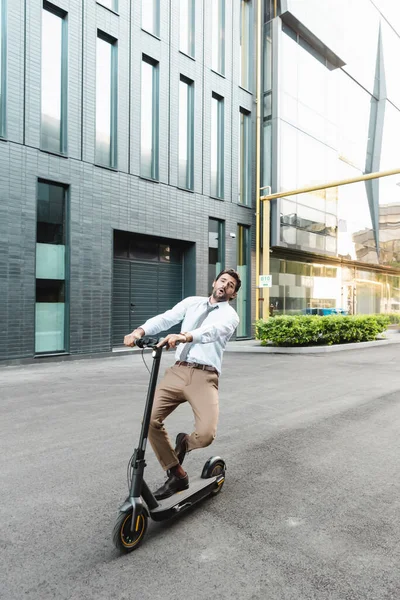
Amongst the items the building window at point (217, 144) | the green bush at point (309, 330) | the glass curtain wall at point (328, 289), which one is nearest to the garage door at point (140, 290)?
the building window at point (217, 144)

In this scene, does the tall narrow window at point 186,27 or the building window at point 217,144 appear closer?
the tall narrow window at point 186,27

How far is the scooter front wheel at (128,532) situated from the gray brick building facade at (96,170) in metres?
9.45

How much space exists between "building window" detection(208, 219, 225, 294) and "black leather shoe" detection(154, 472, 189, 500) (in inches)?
551

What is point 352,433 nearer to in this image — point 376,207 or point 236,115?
point 236,115

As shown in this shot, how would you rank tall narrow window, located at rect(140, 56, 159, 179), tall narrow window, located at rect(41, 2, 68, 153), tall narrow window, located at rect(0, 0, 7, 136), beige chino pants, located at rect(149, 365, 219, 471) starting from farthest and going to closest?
tall narrow window, located at rect(140, 56, 159, 179)
tall narrow window, located at rect(41, 2, 68, 153)
tall narrow window, located at rect(0, 0, 7, 136)
beige chino pants, located at rect(149, 365, 219, 471)

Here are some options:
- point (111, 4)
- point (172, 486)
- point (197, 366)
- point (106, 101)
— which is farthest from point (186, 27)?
point (172, 486)

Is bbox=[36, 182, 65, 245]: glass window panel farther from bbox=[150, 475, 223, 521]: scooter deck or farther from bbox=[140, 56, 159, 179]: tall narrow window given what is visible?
bbox=[150, 475, 223, 521]: scooter deck

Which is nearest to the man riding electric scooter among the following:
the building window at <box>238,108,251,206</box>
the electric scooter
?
the electric scooter

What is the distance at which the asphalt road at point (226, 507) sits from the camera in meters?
2.59

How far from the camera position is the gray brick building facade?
1160cm

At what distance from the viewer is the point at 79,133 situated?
42.7ft

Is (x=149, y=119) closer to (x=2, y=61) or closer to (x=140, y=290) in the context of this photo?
(x=2, y=61)

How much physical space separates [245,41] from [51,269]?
13574 mm

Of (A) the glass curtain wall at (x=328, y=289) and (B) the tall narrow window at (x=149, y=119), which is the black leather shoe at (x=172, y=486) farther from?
(A) the glass curtain wall at (x=328, y=289)
